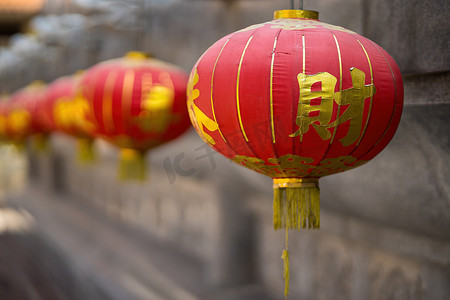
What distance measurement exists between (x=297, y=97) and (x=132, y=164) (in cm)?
133

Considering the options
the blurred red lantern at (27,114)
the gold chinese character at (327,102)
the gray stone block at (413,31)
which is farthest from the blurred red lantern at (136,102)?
the blurred red lantern at (27,114)

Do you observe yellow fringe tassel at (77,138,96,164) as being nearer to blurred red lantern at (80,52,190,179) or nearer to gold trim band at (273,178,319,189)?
blurred red lantern at (80,52,190,179)

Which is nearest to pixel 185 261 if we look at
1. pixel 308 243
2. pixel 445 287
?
pixel 308 243

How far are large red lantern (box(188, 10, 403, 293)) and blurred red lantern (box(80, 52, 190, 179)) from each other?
78cm

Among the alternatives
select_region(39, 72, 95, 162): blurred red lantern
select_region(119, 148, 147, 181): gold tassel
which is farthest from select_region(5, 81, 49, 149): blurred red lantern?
select_region(119, 148, 147, 181): gold tassel

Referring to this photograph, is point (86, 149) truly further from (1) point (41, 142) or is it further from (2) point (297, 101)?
(2) point (297, 101)

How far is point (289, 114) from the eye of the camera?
113 cm

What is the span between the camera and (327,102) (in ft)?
3.67

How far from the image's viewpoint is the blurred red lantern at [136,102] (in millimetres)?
2023

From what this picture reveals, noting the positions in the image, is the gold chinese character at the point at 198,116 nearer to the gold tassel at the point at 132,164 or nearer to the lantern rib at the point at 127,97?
the lantern rib at the point at 127,97

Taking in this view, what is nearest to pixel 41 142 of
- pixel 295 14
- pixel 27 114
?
pixel 27 114

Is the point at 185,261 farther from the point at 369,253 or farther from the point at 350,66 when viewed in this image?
the point at 350,66

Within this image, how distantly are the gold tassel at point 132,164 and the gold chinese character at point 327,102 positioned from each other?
127cm

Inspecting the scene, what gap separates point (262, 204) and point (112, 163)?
3754 millimetres
